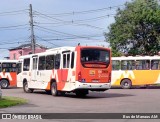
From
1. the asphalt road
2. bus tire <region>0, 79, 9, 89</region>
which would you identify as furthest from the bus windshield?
bus tire <region>0, 79, 9, 89</region>

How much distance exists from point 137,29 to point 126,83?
15.0 meters

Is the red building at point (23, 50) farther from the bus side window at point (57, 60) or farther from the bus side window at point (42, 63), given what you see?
the bus side window at point (57, 60)

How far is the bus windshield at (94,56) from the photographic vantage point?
2475 cm

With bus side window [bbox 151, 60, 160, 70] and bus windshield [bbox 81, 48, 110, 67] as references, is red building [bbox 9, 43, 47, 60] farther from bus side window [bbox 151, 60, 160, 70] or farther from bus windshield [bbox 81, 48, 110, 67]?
bus windshield [bbox 81, 48, 110, 67]

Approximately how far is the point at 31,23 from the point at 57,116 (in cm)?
3683

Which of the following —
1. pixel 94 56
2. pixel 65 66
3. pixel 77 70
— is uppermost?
pixel 94 56

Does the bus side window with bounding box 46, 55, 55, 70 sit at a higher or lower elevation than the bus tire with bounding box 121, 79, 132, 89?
higher

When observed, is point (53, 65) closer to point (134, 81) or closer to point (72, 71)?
point (72, 71)

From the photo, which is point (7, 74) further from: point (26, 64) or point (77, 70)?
point (77, 70)

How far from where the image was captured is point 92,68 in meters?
24.9

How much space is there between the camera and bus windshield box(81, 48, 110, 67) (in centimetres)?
2475

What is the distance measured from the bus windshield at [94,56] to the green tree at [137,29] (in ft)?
86.7

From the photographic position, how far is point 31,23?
5112 cm

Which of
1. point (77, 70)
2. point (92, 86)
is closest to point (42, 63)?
point (77, 70)
